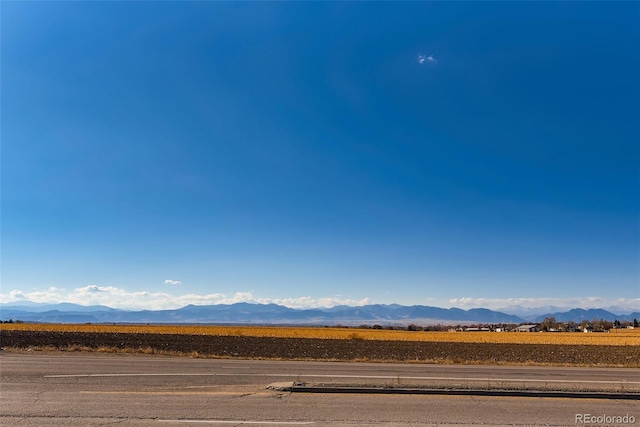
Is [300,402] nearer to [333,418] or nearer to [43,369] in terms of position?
[333,418]

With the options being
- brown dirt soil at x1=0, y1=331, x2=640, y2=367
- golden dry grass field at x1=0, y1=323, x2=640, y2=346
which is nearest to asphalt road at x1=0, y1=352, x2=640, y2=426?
brown dirt soil at x1=0, y1=331, x2=640, y2=367

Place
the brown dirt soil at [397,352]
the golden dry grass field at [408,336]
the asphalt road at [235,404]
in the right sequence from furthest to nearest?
the golden dry grass field at [408,336]
the brown dirt soil at [397,352]
the asphalt road at [235,404]

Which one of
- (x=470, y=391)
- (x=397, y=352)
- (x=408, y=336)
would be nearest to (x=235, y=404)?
(x=470, y=391)

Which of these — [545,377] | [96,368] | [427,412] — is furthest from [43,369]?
[545,377]

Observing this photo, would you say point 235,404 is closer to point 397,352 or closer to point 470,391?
point 470,391

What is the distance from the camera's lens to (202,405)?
10.7 m

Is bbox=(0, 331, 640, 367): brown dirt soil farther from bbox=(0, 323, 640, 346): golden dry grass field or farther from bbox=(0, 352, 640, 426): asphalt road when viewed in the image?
bbox=(0, 323, 640, 346): golden dry grass field

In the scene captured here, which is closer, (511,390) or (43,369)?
(511,390)

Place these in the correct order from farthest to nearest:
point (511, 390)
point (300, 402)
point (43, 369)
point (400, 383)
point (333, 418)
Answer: point (43, 369)
point (400, 383)
point (511, 390)
point (300, 402)
point (333, 418)

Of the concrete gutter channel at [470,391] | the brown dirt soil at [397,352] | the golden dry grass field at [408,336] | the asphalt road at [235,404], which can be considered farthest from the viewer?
the golden dry grass field at [408,336]

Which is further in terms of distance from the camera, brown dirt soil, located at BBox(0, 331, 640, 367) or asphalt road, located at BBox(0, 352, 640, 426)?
brown dirt soil, located at BBox(0, 331, 640, 367)

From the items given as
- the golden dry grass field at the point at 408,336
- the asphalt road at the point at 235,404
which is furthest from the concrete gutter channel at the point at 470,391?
the golden dry grass field at the point at 408,336

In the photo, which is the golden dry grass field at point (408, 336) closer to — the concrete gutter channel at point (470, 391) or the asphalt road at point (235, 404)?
the concrete gutter channel at point (470, 391)

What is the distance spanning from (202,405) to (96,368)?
8905 millimetres
